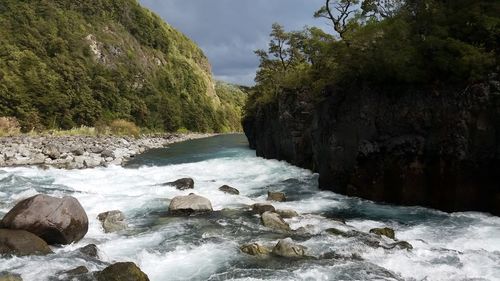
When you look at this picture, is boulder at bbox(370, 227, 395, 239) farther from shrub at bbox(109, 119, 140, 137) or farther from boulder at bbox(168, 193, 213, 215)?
shrub at bbox(109, 119, 140, 137)

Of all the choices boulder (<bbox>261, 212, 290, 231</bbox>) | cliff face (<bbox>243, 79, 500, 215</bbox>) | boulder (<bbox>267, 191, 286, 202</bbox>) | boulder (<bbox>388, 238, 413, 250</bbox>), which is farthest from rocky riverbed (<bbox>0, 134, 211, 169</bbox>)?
boulder (<bbox>388, 238, 413, 250</bbox>)

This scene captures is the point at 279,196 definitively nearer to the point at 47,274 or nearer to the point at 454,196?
the point at 454,196

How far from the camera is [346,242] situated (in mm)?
Answer: 11469

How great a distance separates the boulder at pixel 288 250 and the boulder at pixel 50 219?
18.4 feet

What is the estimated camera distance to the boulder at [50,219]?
1105 centimetres

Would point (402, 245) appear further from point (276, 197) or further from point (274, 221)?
point (276, 197)

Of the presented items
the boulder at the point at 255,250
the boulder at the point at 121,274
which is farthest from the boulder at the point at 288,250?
the boulder at the point at 121,274

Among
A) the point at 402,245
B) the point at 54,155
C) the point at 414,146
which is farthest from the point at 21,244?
the point at 54,155

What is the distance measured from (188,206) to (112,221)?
9.16 feet

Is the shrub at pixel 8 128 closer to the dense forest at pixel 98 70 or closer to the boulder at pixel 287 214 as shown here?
the dense forest at pixel 98 70

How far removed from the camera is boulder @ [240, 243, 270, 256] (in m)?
10.7

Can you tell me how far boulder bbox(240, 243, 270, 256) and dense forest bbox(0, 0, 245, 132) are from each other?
52.8 m

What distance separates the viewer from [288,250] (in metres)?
10.6

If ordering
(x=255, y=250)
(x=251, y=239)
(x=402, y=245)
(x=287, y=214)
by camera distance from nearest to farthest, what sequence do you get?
(x=255, y=250), (x=402, y=245), (x=251, y=239), (x=287, y=214)
